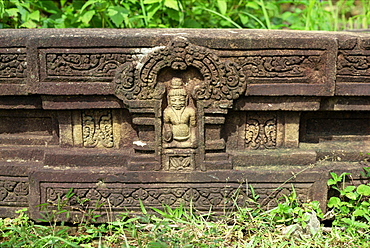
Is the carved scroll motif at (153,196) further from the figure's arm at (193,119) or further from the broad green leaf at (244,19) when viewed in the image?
the broad green leaf at (244,19)

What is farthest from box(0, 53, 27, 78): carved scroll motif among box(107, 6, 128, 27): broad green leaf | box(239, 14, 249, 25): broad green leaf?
box(239, 14, 249, 25): broad green leaf

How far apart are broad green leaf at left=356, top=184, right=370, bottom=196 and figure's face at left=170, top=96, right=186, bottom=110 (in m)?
1.35

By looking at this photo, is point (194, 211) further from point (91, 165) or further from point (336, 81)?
point (336, 81)

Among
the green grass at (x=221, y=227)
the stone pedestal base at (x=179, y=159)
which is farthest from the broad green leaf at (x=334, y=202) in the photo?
the stone pedestal base at (x=179, y=159)

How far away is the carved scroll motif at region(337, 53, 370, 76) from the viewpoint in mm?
2451

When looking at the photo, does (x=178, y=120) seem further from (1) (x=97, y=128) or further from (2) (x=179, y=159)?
(1) (x=97, y=128)

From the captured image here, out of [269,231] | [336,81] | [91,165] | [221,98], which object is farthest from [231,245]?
[336,81]

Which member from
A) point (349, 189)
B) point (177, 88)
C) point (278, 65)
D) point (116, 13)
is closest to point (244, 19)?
point (116, 13)

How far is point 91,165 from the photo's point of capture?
257 cm

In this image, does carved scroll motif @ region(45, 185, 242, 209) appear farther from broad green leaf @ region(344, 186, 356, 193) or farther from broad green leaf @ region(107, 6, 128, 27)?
broad green leaf @ region(107, 6, 128, 27)

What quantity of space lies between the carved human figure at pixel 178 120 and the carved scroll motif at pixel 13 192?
108 cm

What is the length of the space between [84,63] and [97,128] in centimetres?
49

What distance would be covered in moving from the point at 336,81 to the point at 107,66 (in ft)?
5.05

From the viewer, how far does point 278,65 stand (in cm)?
241
